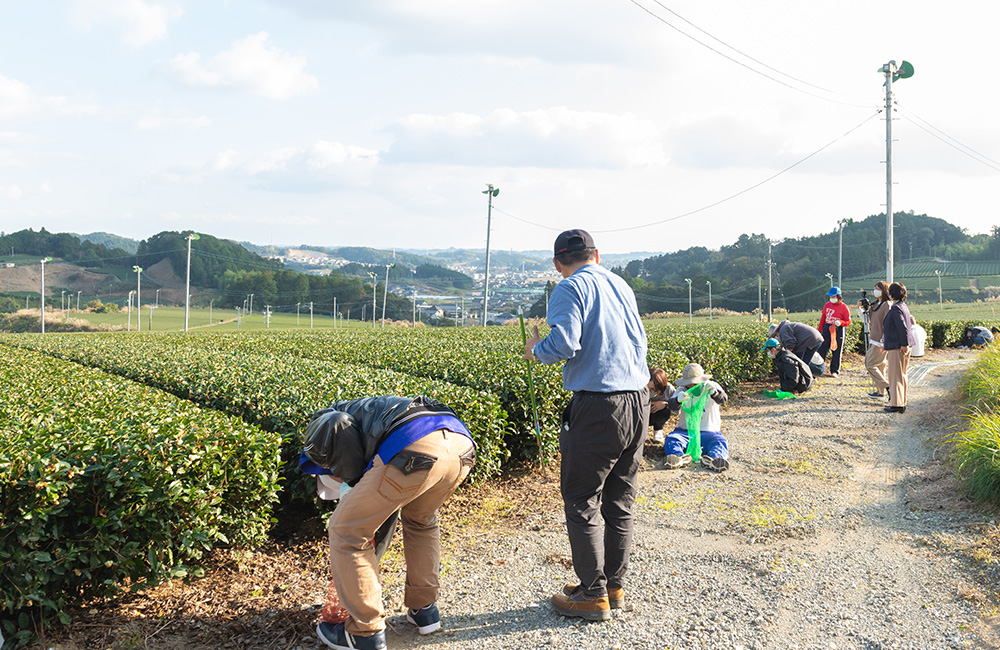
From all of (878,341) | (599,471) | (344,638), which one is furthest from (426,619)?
(878,341)

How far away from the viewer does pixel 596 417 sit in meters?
3.62

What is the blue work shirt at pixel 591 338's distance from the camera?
3631 millimetres

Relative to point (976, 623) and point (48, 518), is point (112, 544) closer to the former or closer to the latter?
point (48, 518)

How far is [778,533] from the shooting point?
502 centimetres

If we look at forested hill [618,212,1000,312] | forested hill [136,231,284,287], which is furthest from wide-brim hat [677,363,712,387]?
forested hill [136,231,284,287]

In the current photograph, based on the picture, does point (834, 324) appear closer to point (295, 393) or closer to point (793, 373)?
point (793, 373)

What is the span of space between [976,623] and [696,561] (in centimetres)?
154

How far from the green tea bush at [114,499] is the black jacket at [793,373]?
916 centimetres

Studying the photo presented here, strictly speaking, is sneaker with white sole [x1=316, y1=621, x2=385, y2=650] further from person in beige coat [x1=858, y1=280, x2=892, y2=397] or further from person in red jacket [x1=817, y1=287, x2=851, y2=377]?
person in red jacket [x1=817, y1=287, x2=851, y2=377]

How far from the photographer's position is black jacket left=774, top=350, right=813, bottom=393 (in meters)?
11.0

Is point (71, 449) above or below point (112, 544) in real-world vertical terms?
above

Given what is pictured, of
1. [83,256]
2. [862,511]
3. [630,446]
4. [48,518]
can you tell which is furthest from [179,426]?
[83,256]

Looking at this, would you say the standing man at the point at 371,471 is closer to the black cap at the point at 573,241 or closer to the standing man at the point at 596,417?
the standing man at the point at 596,417

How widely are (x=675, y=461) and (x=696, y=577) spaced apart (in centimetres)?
266
